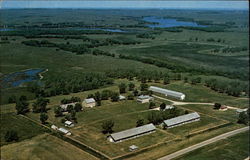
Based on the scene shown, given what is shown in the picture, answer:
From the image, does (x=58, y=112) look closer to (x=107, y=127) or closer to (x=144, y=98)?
(x=107, y=127)

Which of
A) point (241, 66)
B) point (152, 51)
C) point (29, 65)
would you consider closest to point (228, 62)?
point (241, 66)

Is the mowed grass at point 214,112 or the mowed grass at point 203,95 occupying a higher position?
the mowed grass at point 203,95

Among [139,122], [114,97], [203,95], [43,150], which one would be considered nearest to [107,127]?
[139,122]

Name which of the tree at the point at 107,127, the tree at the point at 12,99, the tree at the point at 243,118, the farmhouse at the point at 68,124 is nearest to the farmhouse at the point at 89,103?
the farmhouse at the point at 68,124

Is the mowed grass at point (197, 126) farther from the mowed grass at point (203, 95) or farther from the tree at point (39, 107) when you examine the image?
the tree at point (39, 107)

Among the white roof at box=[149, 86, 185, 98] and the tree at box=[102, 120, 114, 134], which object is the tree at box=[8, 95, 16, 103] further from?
the white roof at box=[149, 86, 185, 98]

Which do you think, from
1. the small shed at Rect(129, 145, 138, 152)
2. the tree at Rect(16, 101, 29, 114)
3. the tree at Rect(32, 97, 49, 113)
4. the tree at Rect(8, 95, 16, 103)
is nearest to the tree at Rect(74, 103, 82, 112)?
the tree at Rect(32, 97, 49, 113)
